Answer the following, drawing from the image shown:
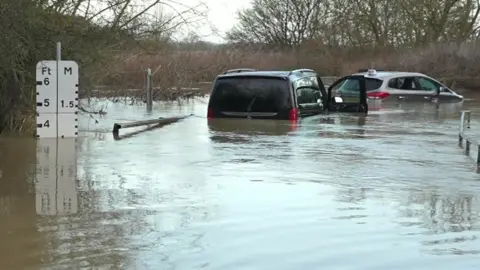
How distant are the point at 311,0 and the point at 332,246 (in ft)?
162

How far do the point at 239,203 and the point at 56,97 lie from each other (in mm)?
5374

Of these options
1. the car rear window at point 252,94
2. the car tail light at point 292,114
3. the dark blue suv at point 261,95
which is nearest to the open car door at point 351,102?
the dark blue suv at point 261,95

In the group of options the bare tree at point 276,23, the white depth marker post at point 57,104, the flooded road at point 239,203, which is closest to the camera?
the flooded road at point 239,203

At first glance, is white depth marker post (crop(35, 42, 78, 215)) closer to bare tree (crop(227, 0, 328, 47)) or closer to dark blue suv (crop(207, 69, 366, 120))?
dark blue suv (crop(207, 69, 366, 120))

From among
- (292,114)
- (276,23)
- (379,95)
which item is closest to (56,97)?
(292,114)

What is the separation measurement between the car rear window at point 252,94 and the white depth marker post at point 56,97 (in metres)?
3.09

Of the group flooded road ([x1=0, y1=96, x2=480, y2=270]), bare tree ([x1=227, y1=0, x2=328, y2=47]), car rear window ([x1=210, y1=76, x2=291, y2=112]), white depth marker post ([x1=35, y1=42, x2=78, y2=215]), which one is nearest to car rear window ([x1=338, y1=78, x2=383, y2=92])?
car rear window ([x1=210, y1=76, x2=291, y2=112])

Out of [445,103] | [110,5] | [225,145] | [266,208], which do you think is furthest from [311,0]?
[266,208]

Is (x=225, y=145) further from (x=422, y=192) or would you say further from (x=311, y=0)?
(x=311, y=0)

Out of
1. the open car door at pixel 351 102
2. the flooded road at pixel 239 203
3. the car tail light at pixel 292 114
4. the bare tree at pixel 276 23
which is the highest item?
the bare tree at pixel 276 23

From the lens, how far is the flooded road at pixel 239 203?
17.6 ft

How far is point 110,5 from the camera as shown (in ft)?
48.9

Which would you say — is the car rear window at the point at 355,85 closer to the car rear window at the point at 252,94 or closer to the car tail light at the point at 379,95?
the car tail light at the point at 379,95

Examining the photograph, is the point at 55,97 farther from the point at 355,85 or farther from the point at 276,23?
the point at 276,23
